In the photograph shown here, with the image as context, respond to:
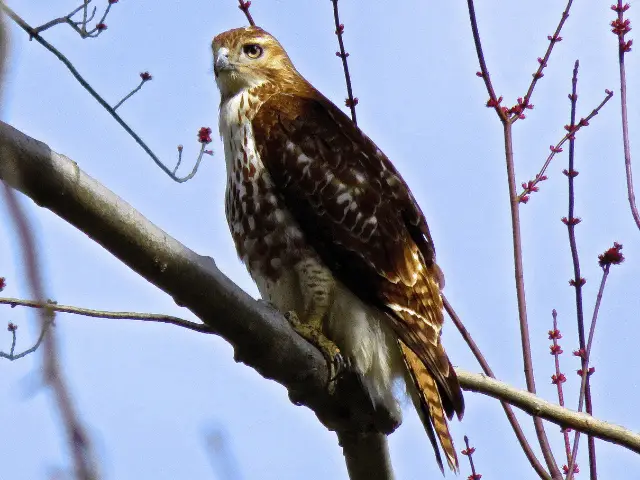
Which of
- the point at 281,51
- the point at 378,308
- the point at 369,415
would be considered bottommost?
the point at 369,415

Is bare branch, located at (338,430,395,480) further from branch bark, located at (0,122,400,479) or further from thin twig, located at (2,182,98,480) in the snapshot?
thin twig, located at (2,182,98,480)

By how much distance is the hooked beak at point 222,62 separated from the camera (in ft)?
16.6

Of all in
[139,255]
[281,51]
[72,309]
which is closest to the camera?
[139,255]

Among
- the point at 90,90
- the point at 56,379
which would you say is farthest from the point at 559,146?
the point at 56,379

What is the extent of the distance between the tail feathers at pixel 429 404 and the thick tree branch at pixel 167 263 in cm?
63

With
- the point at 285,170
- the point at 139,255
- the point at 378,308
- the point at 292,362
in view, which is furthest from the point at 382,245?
the point at 139,255

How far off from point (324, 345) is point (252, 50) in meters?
2.25

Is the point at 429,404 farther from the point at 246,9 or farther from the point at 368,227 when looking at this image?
the point at 246,9

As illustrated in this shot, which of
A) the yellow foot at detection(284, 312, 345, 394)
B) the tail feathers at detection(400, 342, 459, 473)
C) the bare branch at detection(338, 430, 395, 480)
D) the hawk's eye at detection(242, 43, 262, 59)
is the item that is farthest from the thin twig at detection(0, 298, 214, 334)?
the hawk's eye at detection(242, 43, 262, 59)

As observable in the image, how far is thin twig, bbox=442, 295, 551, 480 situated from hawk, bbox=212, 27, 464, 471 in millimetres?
80

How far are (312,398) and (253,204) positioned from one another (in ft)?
3.46

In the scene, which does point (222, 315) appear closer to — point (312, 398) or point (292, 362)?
point (292, 362)

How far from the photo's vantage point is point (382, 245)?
4.07m

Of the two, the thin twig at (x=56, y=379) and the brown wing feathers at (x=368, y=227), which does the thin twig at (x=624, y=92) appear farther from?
the thin twig at (x=56, y=379)
